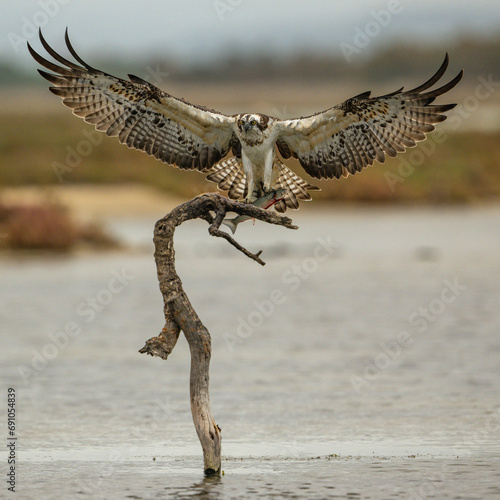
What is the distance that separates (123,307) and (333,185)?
14.9 meters

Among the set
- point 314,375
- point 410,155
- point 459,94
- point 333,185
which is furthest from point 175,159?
point 459,94

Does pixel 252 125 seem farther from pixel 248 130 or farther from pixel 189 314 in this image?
pixel 189 314

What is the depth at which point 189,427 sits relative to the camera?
1092 cm

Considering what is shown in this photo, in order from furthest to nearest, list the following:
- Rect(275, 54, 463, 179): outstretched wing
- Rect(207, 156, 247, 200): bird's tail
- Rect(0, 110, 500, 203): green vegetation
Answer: Rect(0, 110, 500, 203): green vegetation, Rect(207, 156, 247, 200): bird's tail, Rect(275, 54, 463, 179): outstretched wing

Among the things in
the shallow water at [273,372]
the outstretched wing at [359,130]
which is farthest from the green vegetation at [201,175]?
the outstretched wing at [359,130]

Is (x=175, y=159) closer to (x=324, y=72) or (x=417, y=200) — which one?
(x=417, y=200)

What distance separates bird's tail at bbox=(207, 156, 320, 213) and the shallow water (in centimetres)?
208

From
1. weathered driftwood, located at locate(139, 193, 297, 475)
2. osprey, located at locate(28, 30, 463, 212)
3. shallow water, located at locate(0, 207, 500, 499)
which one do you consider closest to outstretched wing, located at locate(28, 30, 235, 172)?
osprey, located at locate(28, 30, 463, 212)

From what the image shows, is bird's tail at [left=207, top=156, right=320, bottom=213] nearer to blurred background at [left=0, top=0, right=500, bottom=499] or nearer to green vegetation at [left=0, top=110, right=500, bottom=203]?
blurred background at [left=0, top=0, right=500, bottom=499]

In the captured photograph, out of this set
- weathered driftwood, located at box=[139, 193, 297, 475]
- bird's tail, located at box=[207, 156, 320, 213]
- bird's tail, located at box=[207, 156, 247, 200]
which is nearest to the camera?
weathered driftwood, located at box=[139, 193, 297, 475]

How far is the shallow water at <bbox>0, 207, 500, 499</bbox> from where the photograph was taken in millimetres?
9102

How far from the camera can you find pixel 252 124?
977cm

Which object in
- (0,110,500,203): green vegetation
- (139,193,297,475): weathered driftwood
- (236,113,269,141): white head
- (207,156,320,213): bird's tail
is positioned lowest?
(139,193,297,475): weathered driftwood

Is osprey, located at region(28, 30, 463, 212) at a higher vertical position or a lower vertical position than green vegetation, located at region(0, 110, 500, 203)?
lower
